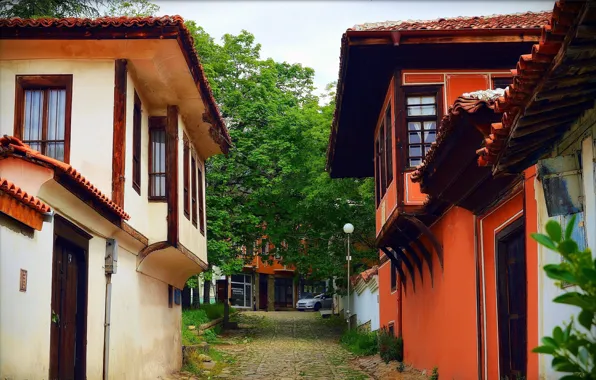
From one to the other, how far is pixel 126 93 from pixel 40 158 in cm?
409

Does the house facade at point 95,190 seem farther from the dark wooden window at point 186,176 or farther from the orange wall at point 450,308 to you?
the orange wall at point 450,308

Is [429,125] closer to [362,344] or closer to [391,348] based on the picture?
[391,348]

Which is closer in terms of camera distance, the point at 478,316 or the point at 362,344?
the point at 478,316

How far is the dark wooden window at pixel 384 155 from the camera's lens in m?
15.6

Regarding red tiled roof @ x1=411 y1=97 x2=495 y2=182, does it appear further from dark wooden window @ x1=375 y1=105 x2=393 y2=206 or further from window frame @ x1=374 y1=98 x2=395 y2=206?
dark wooden window @ x1=375 y1=105 x2=393 y2=206

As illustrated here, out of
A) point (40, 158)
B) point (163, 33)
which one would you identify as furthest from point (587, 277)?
point (163, 33)

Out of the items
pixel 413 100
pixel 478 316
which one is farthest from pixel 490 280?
pixel 413 100

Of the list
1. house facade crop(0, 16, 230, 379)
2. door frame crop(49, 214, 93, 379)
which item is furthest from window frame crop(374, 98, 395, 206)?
door frame crop(49, 214, 93, 379)

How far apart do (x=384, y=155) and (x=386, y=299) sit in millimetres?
6278

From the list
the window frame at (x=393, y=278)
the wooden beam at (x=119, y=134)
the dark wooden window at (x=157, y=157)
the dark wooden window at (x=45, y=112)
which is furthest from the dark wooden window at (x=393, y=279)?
A: the dark wooden window at (x=45, y=112)

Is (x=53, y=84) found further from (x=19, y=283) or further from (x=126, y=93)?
(x=19, y=283)

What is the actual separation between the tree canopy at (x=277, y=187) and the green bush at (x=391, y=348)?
31.0ft

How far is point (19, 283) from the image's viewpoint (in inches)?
313

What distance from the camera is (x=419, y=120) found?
47.9 ft
